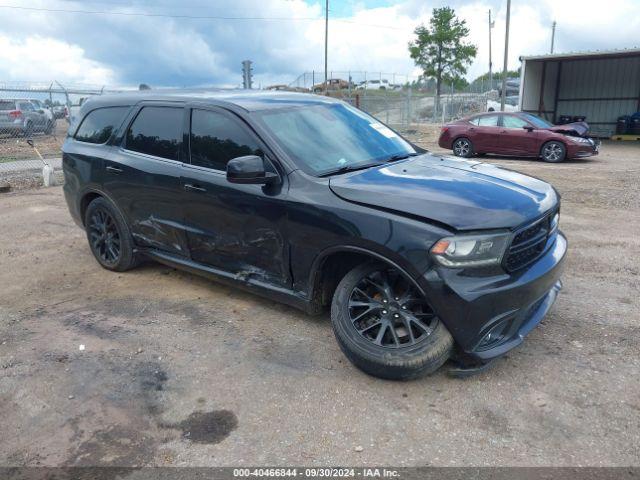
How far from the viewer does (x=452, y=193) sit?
3217 millimetres

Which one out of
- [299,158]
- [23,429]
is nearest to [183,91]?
[299,158]

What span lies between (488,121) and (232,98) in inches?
476

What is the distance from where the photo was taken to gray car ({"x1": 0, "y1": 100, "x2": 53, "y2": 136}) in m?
18.5

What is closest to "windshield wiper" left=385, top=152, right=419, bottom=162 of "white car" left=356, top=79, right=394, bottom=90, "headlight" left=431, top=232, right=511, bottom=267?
"headlight" left=431, top=232, right=511, bottom=267

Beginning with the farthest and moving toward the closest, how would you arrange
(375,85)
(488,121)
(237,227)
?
(375,85), (488,121), (237,227)

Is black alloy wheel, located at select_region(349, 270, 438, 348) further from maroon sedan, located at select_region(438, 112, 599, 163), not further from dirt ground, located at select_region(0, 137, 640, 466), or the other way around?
maroon sedan, located at select_region(438, 112, 599, 163)

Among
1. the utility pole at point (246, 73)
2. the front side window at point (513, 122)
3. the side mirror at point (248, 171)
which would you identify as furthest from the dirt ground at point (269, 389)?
the front side window at point (513, 122)

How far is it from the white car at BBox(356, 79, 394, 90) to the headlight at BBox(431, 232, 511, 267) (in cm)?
3584

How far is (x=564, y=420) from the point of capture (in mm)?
2859

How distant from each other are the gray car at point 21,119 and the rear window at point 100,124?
15636mm

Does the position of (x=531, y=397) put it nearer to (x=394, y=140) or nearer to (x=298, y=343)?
(x=298, y=343)

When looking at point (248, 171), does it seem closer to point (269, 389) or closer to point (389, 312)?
point (389, 312)

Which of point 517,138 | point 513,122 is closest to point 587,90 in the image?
point 513,122

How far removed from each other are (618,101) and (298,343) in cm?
2526
